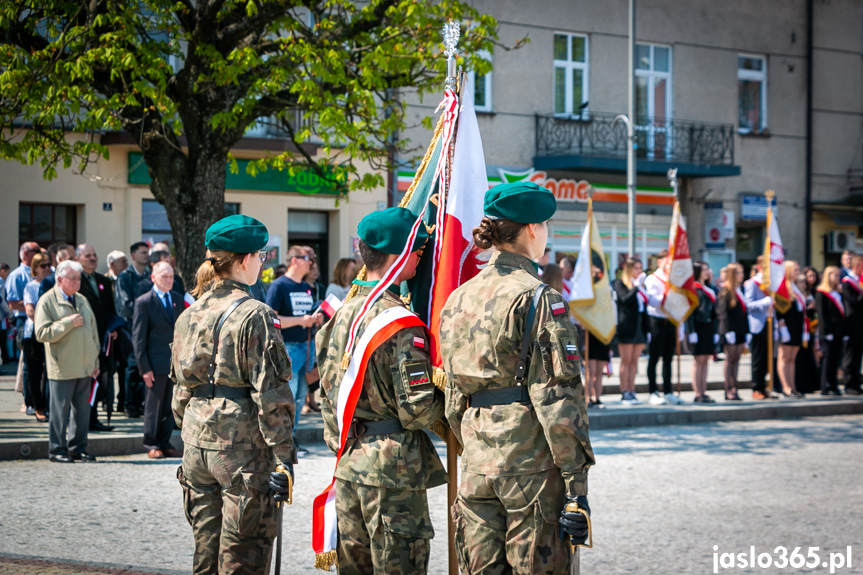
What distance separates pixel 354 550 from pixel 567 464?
1056 mm

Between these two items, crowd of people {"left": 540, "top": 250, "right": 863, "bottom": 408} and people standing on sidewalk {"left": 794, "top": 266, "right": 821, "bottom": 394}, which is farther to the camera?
people standing on sidewalk {"left": 794, "top": 266, "right": 821, "bottom": 394}

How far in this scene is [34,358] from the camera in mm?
10938

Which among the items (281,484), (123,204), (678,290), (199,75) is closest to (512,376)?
(281,484)

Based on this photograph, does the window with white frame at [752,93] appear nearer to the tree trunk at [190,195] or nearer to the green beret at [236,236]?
the tree trunk at [190,195]

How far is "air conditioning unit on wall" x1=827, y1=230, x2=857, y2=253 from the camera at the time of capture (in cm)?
2723

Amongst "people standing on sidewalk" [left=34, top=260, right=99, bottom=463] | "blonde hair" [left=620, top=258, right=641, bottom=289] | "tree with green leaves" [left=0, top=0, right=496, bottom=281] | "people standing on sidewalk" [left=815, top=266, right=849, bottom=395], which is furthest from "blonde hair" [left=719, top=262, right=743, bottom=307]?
"people standing on sidewalk" [left=34, top=260, right=99, bottom=463]

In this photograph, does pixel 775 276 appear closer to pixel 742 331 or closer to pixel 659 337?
pixel 742 331

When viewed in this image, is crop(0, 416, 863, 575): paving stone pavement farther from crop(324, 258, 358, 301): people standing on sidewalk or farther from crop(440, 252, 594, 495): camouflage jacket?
crop(440, 252, 594, 495): camouflage jacket

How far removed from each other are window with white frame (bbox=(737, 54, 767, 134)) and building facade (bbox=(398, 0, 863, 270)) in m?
0.04

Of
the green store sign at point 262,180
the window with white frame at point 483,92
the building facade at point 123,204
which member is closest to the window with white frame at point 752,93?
the window with white frame at point 483,92

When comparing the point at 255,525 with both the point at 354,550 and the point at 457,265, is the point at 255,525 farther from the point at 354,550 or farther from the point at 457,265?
the point at 457,265

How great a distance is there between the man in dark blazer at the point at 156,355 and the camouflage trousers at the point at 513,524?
6.18 meters

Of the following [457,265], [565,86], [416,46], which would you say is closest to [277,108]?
[416,46]

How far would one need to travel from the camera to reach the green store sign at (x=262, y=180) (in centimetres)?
2006
